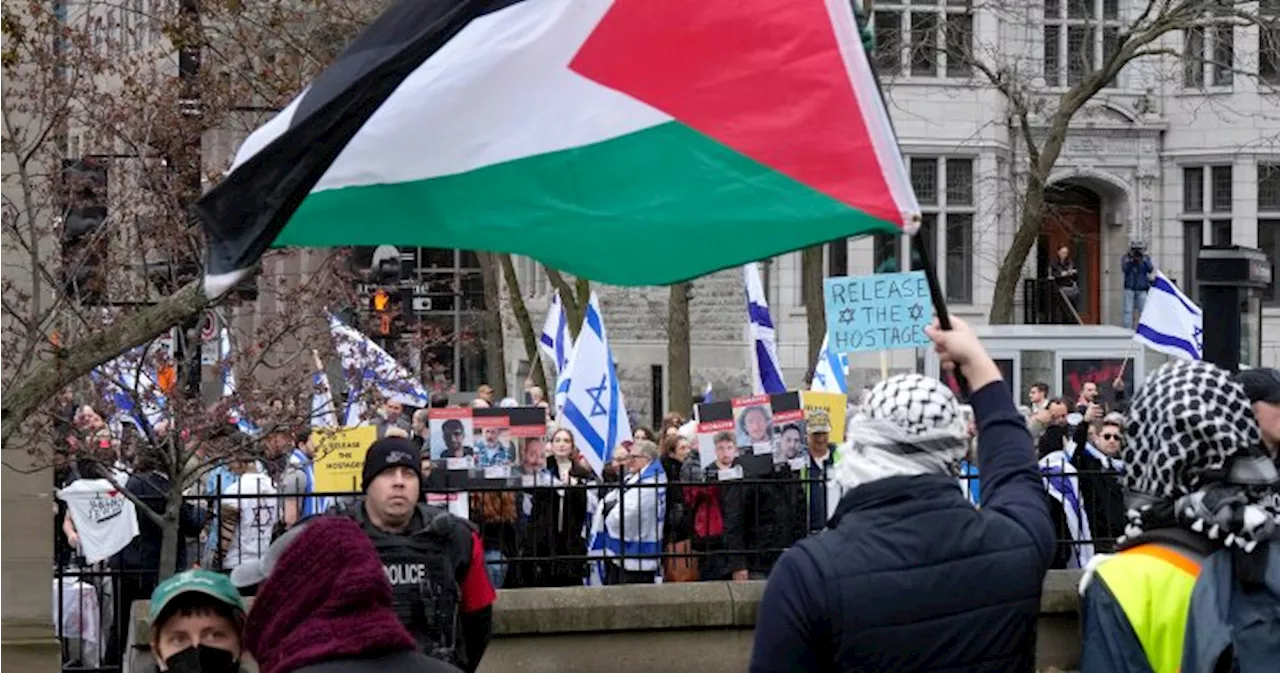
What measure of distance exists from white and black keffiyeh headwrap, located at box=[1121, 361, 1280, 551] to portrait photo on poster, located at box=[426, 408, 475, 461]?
11.7 m

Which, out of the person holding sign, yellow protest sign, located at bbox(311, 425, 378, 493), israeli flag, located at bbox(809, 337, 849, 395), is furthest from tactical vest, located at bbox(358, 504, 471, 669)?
israeli flag, located at bbox(809, 337, 849, 395)

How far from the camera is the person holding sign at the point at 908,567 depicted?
4.76 meters

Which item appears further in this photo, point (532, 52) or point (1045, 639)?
point (1045, 639)

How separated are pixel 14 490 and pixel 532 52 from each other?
21.8 ft

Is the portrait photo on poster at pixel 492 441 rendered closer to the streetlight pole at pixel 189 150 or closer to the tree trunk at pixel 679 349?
the streetlight pole at pixel 189 150

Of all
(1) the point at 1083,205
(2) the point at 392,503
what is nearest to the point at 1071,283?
(1) the point at 1083,205

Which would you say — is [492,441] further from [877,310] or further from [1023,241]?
[1023,241]

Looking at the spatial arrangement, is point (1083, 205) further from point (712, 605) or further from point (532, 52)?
point (532, 52)

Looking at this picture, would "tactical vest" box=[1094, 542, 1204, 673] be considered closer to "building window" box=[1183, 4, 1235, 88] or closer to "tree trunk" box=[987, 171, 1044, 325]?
"tree trunk" box=[987, 171, 1044, 325]

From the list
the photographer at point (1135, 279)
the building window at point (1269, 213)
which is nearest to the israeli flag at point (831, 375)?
the photographer at point (1135, 279)

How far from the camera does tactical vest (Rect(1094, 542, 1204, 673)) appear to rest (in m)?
4.51

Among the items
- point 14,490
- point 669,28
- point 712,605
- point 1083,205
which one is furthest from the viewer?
point 1083,205

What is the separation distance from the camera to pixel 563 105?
601 centimetres

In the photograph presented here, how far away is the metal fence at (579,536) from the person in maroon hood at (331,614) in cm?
903
